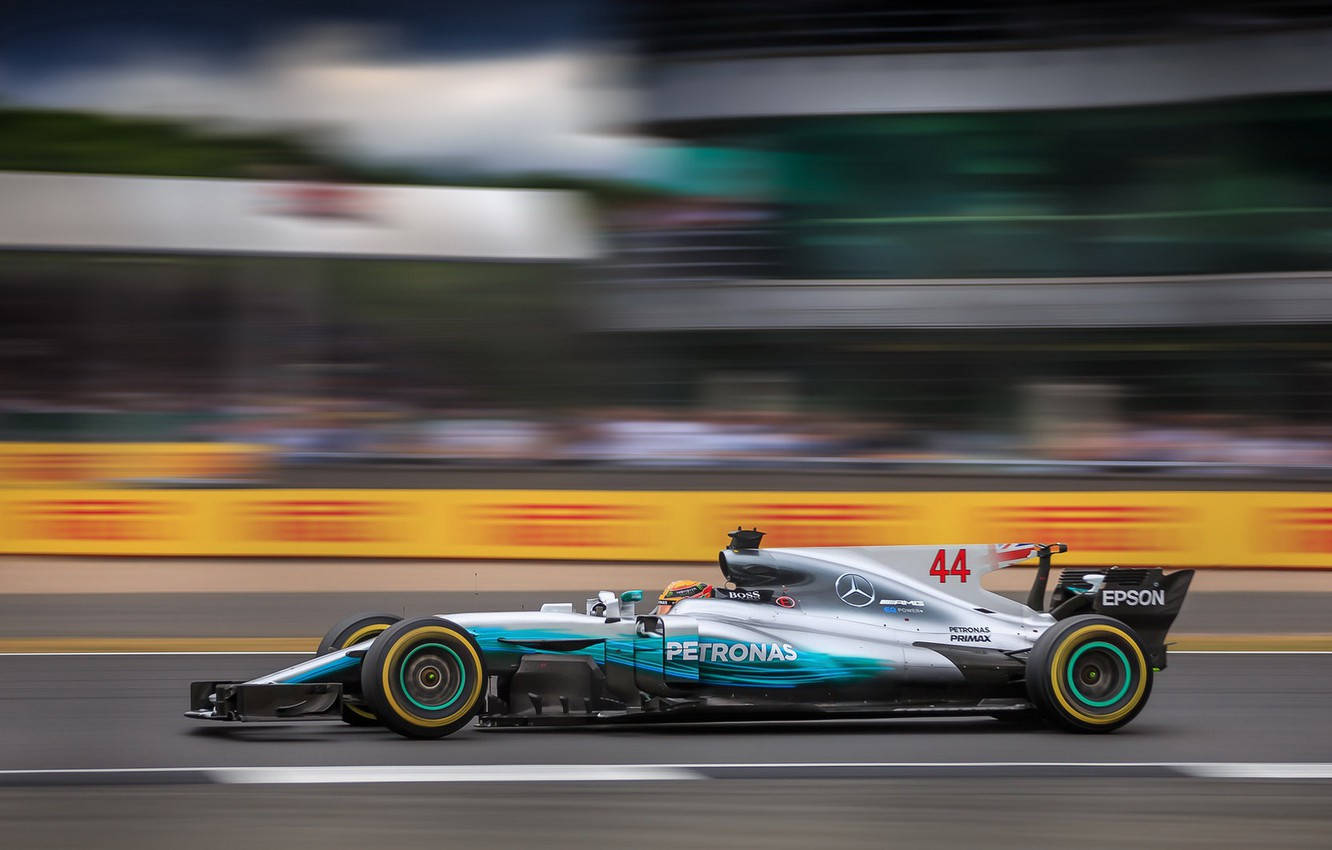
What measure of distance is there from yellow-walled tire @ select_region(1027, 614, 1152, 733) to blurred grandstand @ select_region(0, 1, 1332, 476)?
A: 8397 millimetres

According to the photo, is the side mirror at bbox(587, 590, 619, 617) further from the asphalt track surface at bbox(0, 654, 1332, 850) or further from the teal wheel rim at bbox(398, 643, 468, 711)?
the teal wheel rim at bbox(398, 643, 468, 711)

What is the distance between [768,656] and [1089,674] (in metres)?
1.53

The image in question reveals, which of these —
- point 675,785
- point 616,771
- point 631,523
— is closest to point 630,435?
point 631,523

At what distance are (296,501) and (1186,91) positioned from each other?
1168 centimetres

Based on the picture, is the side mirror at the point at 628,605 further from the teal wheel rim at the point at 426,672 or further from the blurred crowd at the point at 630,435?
the blurred crowd at the point at 630,435

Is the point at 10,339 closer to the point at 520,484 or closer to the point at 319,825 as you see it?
the point at 520,484

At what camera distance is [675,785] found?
566cm

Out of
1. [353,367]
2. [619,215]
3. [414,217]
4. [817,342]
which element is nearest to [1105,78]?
[817,342]

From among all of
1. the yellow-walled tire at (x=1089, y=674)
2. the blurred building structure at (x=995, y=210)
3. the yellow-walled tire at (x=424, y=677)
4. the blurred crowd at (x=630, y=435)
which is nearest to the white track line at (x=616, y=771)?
the yellow-walled tire at (x=424, y=677)

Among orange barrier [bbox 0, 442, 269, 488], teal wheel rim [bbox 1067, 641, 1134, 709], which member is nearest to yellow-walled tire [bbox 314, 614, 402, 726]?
teal wheel rim [bbox 1067, 641, 1134, 709]

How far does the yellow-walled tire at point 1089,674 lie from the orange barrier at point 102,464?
905 centimetres

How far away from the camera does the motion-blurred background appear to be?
15469 mm

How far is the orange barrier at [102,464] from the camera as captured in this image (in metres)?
13.9

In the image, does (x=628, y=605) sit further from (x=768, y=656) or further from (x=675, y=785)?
(x=675, y=785)
